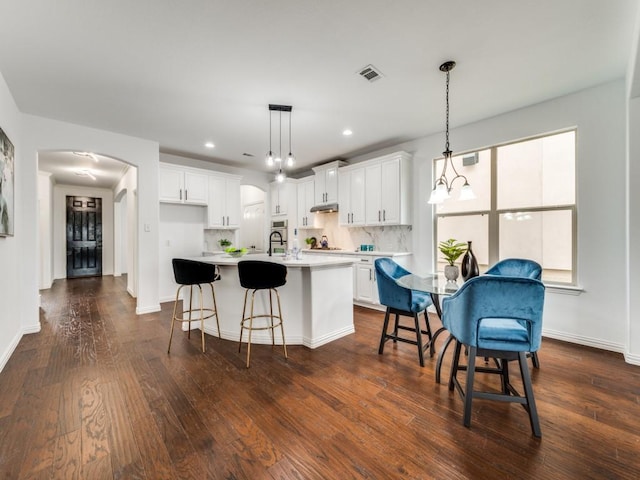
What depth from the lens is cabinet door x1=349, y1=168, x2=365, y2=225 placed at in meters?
4.98

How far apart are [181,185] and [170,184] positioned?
0.18 meters

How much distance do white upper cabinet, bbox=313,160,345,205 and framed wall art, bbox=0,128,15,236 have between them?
4.27 metres

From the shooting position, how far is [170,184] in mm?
4965

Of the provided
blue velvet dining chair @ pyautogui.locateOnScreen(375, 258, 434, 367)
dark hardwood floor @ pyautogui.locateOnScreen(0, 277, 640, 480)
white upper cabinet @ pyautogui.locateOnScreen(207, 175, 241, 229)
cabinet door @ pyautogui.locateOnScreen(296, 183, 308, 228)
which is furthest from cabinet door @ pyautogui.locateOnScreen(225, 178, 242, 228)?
blue velvet dining chair @ pyautogui.locateOnScreen(375, 258, 434, 367)

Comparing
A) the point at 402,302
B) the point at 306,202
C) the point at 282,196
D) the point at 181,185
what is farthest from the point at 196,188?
the point at 402,302

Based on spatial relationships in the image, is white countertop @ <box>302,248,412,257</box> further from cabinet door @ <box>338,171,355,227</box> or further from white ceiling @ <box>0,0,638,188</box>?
white ceiling @ <box>0,0,638,188</box>

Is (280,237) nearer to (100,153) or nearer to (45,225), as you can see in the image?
(100,153)

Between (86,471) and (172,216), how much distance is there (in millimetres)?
4605

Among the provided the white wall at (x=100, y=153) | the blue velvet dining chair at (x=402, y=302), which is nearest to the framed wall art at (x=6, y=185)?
the white wall at (x=100, y=153)

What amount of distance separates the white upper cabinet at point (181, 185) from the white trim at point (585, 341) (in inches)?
223

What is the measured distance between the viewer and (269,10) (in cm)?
196

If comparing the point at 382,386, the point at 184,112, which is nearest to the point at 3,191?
the point at 184,112

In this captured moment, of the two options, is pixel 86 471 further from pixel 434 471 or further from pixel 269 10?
pixel 269 10

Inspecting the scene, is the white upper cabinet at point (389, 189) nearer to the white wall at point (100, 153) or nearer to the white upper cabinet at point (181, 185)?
the white upper cabinet at point (181, 185)
